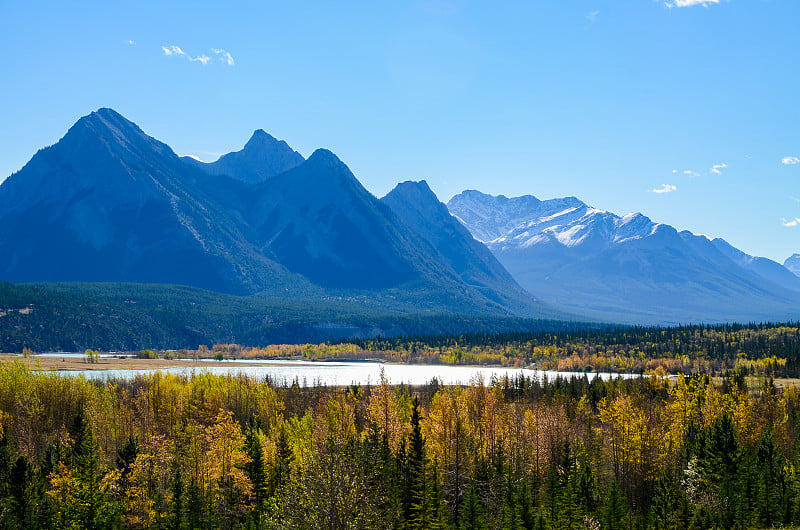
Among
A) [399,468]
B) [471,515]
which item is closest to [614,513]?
[471,515]

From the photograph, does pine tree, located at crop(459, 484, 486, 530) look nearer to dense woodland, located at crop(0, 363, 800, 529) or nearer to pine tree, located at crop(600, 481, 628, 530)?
dense woodland, located at crop(0, 363, 800, 529)

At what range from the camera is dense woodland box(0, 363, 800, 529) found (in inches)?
2721

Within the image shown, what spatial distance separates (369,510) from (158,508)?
29.6m

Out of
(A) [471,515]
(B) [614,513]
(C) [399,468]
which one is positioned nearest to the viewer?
(A) [471,515]

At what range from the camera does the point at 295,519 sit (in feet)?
185

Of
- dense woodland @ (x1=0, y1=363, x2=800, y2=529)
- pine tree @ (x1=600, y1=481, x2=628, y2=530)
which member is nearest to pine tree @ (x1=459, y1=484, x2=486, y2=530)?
dense woodland @ (x1=0, y1=363, x2=800, y2=529)

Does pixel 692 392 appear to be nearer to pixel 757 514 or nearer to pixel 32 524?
pixel 757 514

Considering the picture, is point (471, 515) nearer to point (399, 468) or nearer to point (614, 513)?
point (399, 468)

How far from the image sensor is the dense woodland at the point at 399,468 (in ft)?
227

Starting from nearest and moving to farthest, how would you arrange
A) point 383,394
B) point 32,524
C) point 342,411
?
point 32,524 → point 383,394 → point 342,411

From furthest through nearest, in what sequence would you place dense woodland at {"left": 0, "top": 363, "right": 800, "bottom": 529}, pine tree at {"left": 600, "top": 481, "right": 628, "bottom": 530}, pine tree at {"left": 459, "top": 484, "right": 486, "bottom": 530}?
pine tree at {"left": 600, "top": 481, "right": 628, "bottom": 530} < dense woodland at {"left": 0, "top": 363, "right": 800, "bottom": 529} < pine tree at {"left": 459, "top": 484, "right": 486, "bottom": 530}

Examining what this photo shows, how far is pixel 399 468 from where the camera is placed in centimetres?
7550

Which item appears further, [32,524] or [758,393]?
[758,393]

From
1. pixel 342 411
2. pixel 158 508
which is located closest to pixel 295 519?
pixel 158 508
